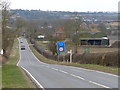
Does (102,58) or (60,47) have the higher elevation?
(60,47)

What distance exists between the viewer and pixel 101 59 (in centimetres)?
3456

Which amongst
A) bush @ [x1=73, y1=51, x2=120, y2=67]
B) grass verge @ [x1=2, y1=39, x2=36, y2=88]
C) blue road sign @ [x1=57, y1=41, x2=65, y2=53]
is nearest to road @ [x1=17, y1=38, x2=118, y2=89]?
grass verge @ [x1=2, y1=39, x2=36, y2=88]

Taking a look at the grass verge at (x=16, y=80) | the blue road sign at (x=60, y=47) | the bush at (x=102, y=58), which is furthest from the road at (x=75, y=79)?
the blue road sign at (x=60, y=47)

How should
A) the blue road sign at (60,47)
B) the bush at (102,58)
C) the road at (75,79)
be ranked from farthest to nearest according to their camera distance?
1. the blue road sign at (60,47)
2. the bush at (102,58)
3. the road at (75,79)

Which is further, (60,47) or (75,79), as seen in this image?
(60,47)

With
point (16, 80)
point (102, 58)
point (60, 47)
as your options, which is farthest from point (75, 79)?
point (60, 47)

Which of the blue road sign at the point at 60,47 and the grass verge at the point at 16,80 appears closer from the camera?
the grass verge at the point at 16,80

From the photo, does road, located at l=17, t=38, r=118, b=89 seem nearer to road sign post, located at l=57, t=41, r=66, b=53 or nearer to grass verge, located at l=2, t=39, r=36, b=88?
grass verge, located at l=2, t=39, r=36, b=88

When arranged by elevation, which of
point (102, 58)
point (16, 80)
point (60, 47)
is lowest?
point (16, 80)

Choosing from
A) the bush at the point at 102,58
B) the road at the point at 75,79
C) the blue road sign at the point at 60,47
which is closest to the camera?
the road at the point at 75,79

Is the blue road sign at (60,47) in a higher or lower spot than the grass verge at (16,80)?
higher

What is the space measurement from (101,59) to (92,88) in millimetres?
21343

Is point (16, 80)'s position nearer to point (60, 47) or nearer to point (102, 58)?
point (102, 58)

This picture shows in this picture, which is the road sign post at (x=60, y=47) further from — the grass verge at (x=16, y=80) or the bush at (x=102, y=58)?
the grass verge at (x=16, y=80)
